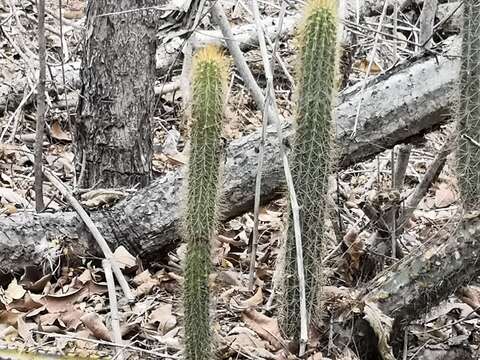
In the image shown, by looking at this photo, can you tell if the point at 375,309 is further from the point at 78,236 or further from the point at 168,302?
the point at 78,236

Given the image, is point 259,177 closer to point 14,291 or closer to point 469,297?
point 469,297

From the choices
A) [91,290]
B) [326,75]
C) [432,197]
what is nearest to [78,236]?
[91,290]

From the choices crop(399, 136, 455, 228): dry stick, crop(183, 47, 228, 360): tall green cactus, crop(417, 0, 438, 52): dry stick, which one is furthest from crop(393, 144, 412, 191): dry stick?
crop(183, 47, 228, 360): tall green cactus

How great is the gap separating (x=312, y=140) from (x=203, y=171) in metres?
0.44

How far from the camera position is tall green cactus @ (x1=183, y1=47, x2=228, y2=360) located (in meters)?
2.80

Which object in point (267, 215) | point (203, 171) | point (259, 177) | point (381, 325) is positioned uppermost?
point (203, 171)

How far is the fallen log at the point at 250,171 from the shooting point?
4.00 meters

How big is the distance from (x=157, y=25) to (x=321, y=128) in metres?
1.70

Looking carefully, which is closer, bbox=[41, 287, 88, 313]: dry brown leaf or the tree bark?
bbox=[41, 287, 88, 313]: dry brown leaf

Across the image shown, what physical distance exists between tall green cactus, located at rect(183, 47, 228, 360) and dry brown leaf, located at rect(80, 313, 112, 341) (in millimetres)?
730

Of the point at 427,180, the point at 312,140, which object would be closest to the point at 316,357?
the point at 312,140

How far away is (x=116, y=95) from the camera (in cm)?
438

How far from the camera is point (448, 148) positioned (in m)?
3.50

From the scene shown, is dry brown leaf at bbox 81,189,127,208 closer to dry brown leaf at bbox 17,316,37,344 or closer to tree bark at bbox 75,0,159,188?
tree bark at bbox 75,0,159,188
